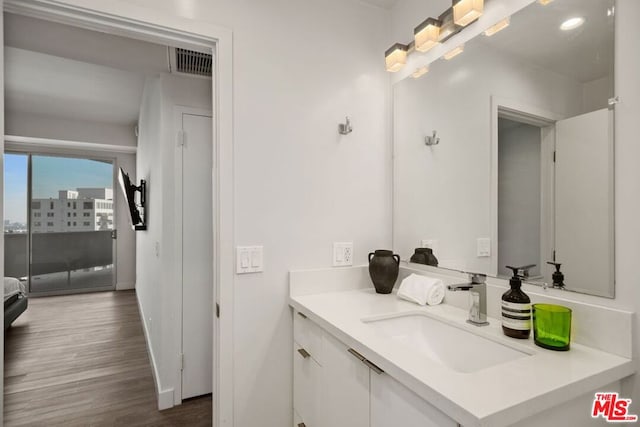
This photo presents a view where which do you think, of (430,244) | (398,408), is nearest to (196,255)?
(430,244)

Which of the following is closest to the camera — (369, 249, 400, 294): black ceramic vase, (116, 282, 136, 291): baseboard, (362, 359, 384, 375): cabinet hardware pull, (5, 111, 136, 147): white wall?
(362, 359, 384, 375): cabinet hardware pull

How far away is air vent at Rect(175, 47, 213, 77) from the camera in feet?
6.99

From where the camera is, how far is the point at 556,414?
0.81 metres

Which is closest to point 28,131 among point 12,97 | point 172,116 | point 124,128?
point 12,97

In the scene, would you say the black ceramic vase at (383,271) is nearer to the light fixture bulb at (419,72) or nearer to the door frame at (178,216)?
the light fixture bulb at (419,72)

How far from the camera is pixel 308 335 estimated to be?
1.44 m

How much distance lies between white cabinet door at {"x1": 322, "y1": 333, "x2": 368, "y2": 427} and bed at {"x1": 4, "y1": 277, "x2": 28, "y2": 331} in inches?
153

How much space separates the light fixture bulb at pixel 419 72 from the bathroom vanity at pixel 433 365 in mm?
1067

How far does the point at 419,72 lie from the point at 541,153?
80 centimetres

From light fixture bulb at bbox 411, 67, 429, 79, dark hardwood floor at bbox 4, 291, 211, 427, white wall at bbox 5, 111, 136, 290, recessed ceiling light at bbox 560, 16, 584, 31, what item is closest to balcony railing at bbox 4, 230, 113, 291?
white wall at bbox 5, 111, 136, 290

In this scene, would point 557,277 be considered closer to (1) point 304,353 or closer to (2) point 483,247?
(2) point 483,247

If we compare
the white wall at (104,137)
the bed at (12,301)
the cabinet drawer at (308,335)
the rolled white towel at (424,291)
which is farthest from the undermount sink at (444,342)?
the white wall at (104,137)

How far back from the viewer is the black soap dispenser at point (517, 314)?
106 cm

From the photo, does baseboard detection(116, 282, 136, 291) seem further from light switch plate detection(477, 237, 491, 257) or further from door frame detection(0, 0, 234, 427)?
light switch plate detection(477, 237, 491, 257)
